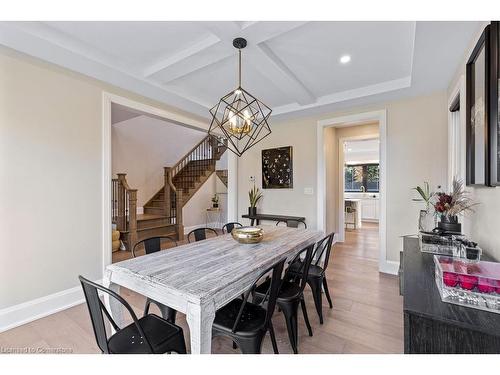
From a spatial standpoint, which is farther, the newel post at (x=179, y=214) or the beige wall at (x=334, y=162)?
the newel post at (x=179, y=214)

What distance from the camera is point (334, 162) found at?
5.03m

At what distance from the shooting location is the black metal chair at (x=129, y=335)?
1082mm

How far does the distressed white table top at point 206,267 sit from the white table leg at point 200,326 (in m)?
0.04

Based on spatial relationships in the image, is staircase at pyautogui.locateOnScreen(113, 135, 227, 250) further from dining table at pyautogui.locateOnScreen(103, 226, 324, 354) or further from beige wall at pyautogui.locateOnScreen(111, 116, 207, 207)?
dining table at pyautogui.locateOnScreen(103, 226, 324, 354)

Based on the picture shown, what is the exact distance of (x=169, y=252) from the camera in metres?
1.86

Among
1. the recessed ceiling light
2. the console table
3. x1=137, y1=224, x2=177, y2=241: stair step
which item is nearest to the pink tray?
the recessed ceiling light

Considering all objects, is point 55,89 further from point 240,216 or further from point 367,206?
point 367,206

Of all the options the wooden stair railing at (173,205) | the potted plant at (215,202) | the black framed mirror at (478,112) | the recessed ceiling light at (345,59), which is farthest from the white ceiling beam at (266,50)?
the potted plant at (215,202)

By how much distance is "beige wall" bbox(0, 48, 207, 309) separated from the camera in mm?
2074

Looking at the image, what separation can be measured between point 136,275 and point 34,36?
2.25 metres

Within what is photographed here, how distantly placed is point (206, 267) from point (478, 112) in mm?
2182

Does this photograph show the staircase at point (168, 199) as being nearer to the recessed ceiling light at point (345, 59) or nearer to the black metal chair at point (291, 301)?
the recessed ceiling light at point (345, 59)

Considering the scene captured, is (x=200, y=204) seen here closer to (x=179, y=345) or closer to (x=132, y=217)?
(x=132, y=217)
